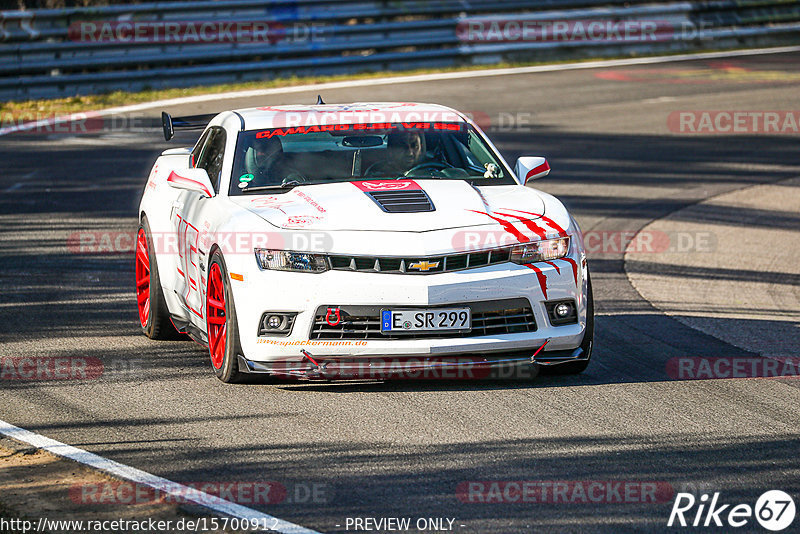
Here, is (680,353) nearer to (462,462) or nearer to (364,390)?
(364,390)

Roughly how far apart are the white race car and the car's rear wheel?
0.05 feet

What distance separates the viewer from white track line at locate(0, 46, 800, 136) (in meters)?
19.6

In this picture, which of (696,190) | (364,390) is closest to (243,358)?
(364,390)

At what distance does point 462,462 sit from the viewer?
555cm

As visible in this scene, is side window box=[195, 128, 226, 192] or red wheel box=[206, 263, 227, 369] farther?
side window box=[195, 128, 226, 192]

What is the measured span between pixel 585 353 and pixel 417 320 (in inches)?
43.6

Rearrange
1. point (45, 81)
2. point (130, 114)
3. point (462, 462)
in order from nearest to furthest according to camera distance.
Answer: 1. point (462, 462)
2. point (130, 114)
3. point (45, 81)

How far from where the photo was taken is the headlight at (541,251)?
677 cm

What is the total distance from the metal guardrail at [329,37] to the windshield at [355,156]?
1417 centimetres

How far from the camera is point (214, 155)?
27.0ft

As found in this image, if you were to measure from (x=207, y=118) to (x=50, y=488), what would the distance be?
4464 millimetres

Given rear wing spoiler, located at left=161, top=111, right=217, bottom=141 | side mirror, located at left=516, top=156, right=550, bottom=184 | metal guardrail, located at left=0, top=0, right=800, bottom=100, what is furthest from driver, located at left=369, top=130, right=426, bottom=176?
metal guardrail, located at left=0, top=0, right=800, bottom=100

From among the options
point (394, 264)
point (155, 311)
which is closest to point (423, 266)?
point (394, 264)

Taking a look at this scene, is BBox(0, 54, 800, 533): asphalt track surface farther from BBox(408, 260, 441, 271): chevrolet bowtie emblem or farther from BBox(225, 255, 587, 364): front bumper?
BBox(408, 260, 441, 271): chevrolet bowtie emblem
